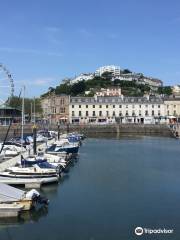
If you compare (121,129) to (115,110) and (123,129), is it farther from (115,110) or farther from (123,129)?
(115,110)

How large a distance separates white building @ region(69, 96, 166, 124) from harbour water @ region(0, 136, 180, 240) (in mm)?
91843

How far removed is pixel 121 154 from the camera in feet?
209

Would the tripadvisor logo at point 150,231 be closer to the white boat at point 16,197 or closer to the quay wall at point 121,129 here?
the white boat at point 16,197

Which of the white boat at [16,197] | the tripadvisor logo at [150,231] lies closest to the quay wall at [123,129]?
the white boat at [16,197]

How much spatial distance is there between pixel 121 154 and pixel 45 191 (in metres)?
30.6

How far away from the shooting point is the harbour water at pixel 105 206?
24.3 meters

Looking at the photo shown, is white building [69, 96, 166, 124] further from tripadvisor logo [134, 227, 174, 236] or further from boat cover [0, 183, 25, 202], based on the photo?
tripadvisor logo [134, 227, 174, 236]

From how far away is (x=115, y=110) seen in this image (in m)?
142

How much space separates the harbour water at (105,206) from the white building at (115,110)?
91.8 meters

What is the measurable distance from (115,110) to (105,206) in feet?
370

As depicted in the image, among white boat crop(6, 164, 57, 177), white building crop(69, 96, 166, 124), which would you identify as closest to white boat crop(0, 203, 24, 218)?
white boat crop(6, 164, 57, 177)

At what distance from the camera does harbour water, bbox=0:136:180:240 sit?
2431cm

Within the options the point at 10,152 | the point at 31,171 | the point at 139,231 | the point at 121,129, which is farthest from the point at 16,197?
the point at 121,129

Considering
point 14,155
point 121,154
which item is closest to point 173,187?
point 14,155
